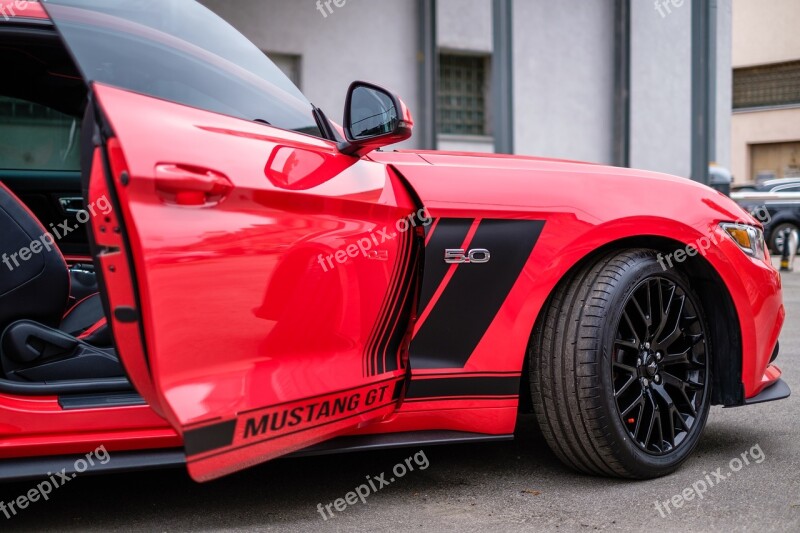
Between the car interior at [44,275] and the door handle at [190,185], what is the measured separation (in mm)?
189

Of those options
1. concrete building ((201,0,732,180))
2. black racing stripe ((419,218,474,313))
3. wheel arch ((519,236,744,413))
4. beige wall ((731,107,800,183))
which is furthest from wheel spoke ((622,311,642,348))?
beige wall ((731,107,800,183))

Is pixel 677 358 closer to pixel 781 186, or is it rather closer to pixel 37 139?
pixel 37 139

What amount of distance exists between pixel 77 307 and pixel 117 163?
1141 millimetres

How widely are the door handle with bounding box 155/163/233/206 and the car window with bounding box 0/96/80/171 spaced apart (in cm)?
173

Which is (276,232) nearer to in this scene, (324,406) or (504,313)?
(324,406)

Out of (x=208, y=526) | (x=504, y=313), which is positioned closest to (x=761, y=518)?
(x=504, y=313)

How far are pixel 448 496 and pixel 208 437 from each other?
101cm

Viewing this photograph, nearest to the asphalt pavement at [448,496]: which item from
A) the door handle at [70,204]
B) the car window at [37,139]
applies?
the door handle at [70,204]

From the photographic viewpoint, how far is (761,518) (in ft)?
8.46

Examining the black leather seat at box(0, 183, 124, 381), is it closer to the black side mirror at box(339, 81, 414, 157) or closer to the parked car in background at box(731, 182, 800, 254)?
A: the black side mirror at box(339, 81, 414, 157)

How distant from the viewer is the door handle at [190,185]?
2.00 metres

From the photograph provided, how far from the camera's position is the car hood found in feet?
8.54

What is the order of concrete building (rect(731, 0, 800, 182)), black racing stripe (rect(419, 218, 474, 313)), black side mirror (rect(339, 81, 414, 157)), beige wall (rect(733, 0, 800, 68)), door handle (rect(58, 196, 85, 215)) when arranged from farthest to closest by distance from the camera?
1. concrete building (rect(731, 0, 800, 182))
2. beige wall (rect(733, 0, 800, 68))
3. door handle (rect(58, 196, 85, 215))
4. black racing stripe (rect(419, 218, 474, 313))
5. black side mirror (rect(339, 81, 414, 157))

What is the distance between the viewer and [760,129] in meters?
35.3
